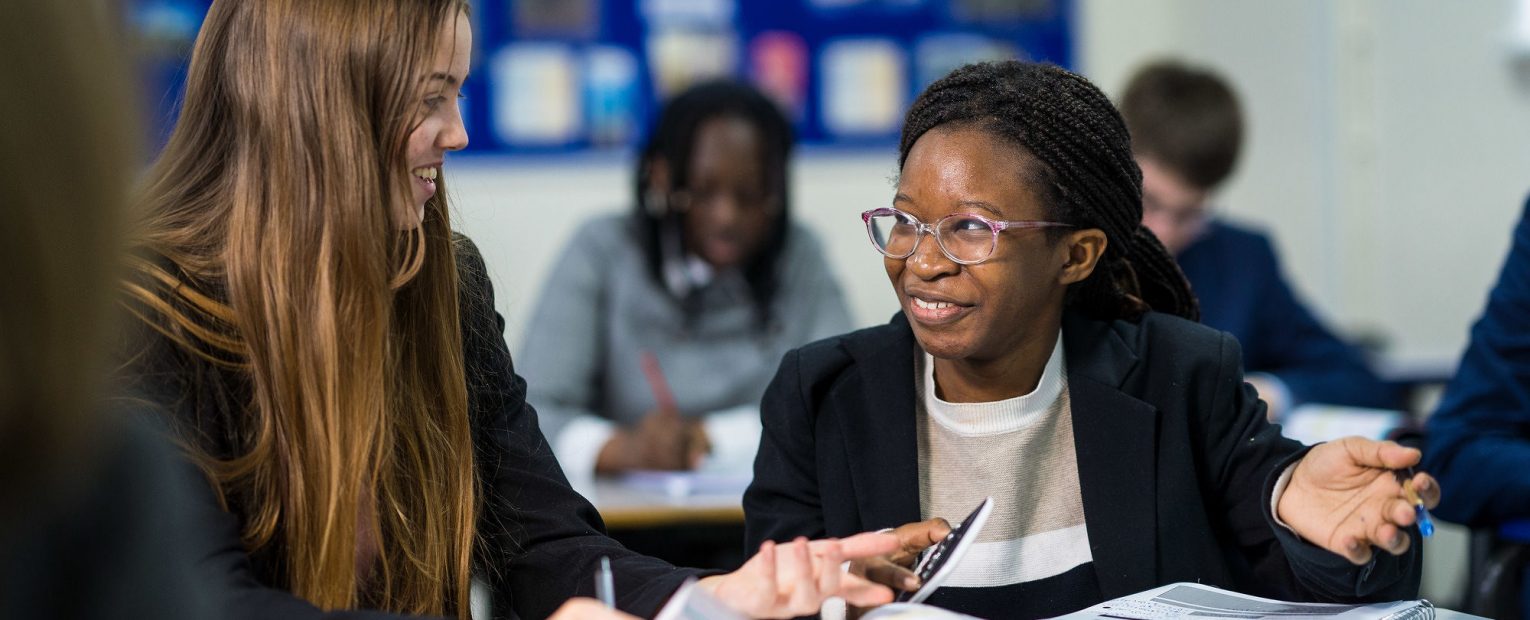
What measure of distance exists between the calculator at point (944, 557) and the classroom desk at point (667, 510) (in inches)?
42.8

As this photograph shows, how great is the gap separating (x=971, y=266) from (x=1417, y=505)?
49 centimetres

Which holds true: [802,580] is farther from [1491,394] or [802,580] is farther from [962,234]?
[1491,394]

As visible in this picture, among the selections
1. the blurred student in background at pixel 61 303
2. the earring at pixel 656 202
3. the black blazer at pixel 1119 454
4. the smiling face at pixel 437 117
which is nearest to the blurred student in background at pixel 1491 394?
the black blazer at pixel 1119 454

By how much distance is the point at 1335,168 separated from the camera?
14.2 ft

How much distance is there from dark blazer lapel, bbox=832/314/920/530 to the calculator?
0.85 ft

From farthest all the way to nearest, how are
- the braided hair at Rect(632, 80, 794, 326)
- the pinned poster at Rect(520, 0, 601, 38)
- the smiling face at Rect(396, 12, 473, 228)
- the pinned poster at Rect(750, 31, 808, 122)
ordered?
the pinned poster at Rect(750, 31, 808, 122), the pinned poster at Rect(520, 0, 601, 38), the braided hair at Rect(632, 80, 794, 326), the smiling face at Rect(396, 12, 473, 228)

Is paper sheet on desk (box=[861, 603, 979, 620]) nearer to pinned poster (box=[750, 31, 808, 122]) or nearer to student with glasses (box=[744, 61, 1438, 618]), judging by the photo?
student with glasses (box=[744, 61, 1438, 618])

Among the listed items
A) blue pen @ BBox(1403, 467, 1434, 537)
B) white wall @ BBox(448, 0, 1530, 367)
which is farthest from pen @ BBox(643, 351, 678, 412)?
blue pen @ BBox(1403, 467, 1434, 537)

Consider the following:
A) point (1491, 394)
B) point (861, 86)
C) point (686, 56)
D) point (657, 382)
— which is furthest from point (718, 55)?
point (1491, 394)

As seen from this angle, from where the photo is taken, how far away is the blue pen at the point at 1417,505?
128cm

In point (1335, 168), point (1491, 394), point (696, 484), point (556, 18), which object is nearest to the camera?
point (1491, 394)

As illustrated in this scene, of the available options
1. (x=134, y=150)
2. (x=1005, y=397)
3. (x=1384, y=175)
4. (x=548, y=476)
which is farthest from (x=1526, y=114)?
(x=134, y=150)

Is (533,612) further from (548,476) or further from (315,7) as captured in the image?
(315,7)

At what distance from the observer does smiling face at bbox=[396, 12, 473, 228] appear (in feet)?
4.42
